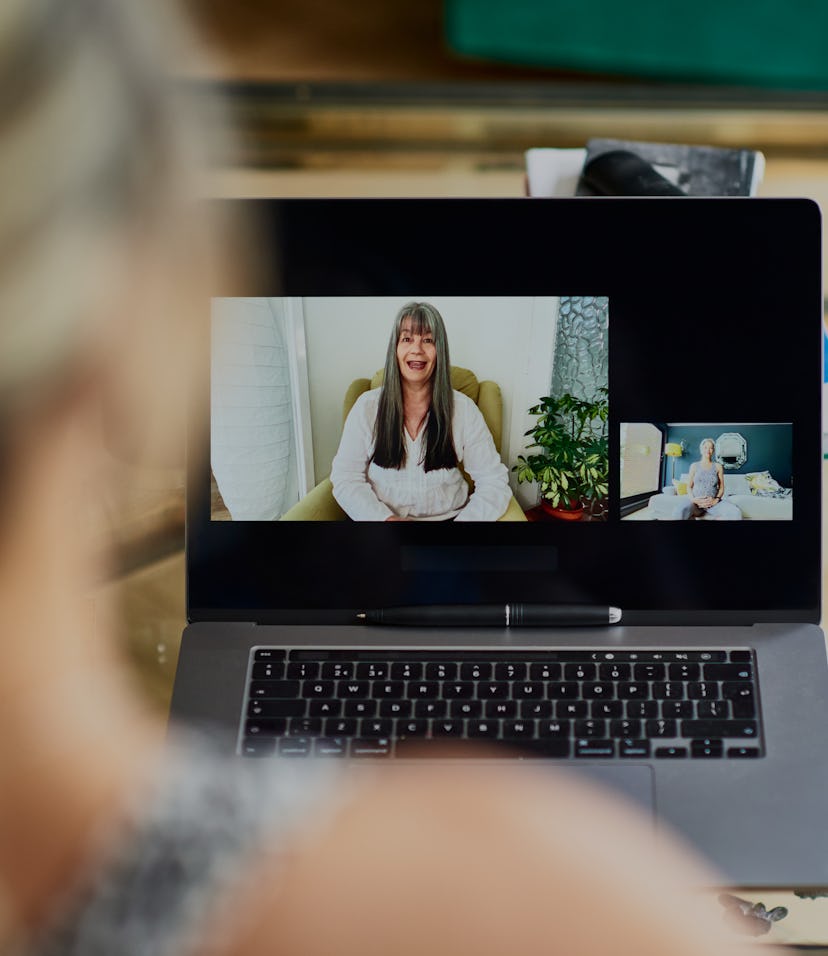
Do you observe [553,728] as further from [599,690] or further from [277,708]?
[277,708]

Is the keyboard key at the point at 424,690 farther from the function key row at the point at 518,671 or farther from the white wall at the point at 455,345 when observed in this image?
the white wall at the point at 455,345

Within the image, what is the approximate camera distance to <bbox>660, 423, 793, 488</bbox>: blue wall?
58cm

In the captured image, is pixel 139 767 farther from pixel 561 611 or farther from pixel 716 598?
pixel 716 598

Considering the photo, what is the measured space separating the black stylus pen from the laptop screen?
0.05 ft

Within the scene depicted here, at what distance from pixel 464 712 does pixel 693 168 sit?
1.59 ft

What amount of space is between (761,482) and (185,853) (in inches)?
17.4

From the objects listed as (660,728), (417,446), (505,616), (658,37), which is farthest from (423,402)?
(658,37)

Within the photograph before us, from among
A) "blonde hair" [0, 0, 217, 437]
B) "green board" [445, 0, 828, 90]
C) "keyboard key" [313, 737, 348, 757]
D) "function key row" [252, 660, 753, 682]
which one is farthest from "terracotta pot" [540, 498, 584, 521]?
"green board" [445, 0, 828, 90]

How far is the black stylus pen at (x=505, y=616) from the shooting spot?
1.89ft

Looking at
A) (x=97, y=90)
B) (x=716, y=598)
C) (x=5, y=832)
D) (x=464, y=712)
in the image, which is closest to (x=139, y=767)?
(x=5, y=832)

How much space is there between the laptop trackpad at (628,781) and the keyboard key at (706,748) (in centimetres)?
3

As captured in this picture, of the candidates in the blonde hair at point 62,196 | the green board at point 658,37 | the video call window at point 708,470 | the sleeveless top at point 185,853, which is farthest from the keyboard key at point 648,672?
the green board at point 658,37

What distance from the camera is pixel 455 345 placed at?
576mm

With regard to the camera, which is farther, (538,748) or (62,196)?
(62,196)
